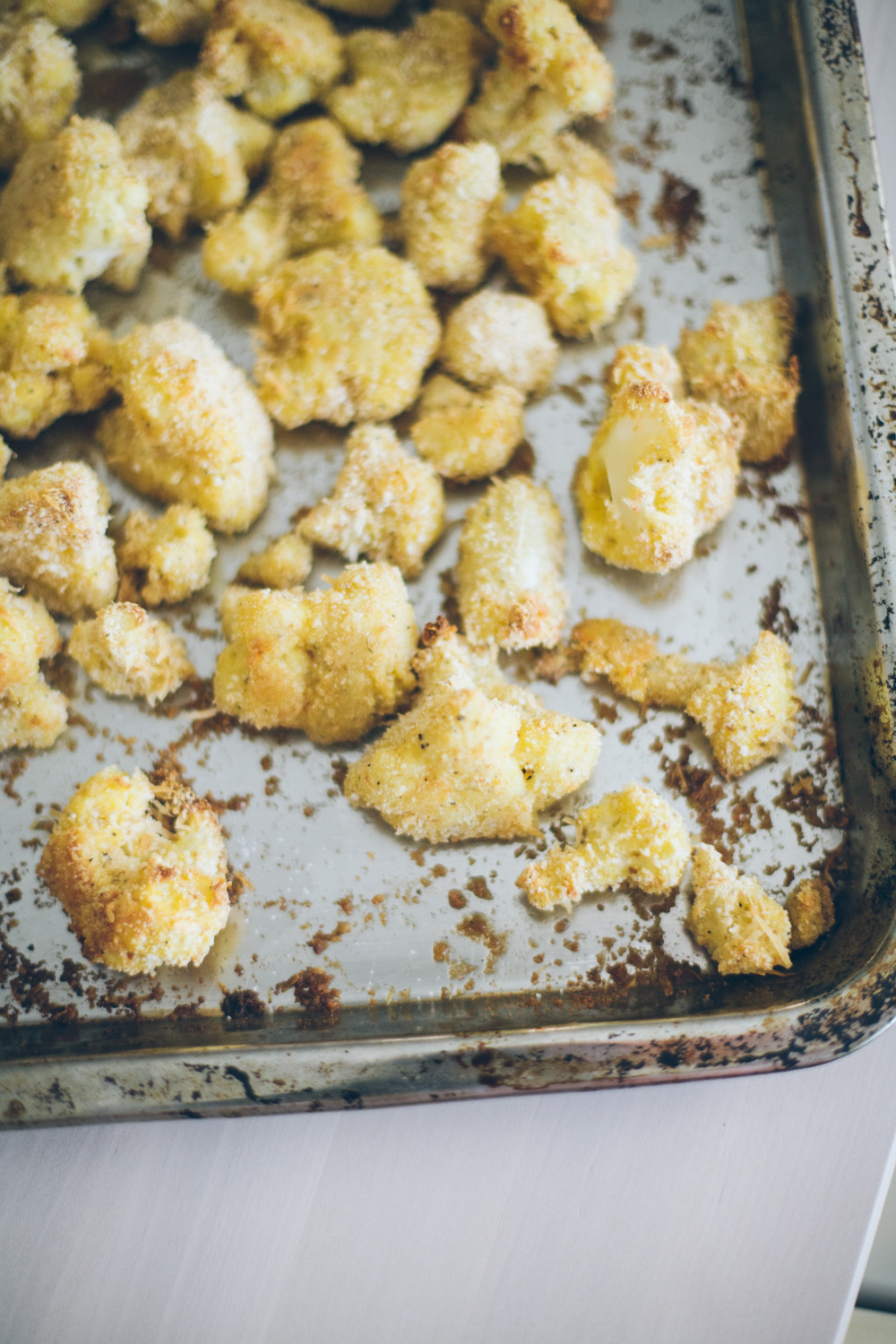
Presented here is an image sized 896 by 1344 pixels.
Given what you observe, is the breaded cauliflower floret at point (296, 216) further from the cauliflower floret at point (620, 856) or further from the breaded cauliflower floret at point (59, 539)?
the cauliflower floret at point (620, 856)

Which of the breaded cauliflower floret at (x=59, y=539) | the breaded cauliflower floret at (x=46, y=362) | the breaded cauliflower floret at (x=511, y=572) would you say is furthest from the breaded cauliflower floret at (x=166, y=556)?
the breaded cauliflower floret at (x=511, y=572)

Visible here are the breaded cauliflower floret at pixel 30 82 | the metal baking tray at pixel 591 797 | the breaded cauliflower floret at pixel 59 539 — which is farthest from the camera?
the breaded cauliflower floret at pixel 30 82

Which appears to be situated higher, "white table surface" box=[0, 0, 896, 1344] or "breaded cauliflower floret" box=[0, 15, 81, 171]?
"breaded cauliflower floret" box=[0, 15, 81, 171]

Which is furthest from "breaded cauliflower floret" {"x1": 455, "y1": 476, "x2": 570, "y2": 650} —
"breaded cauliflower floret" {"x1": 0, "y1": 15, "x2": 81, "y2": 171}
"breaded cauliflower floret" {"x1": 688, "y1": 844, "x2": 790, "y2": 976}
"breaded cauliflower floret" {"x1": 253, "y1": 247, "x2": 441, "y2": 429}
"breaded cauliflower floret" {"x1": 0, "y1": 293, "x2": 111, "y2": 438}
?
"breaded cauliflower floret" {"x1": 0, "y1": 15, "x2": 81, "y2": 171}

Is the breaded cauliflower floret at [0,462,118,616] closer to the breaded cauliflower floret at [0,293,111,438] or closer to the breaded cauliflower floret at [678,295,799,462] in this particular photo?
the breaded cauliflower floret at [0,293,111,438]

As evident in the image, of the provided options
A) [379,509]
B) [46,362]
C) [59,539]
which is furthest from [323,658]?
[46,362]

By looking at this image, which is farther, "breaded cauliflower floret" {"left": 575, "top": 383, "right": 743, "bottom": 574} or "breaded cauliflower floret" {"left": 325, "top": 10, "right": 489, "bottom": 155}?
"breaded cauliflower floret" {"left": 325, "top": 10, "right": 489, "bottom": 155}
